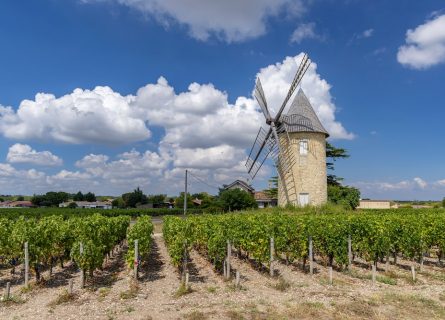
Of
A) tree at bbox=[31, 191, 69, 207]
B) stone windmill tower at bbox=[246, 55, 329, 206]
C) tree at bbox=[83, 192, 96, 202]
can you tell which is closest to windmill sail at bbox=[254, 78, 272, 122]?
stone windmill tower at bbox=[246, 55, 329, 206]

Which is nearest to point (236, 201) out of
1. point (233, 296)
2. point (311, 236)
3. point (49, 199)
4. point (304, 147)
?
point (304, 147)

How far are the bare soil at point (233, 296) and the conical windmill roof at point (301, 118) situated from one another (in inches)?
736

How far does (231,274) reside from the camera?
1366 cm

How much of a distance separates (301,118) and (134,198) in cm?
6205

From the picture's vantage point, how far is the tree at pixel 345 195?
38.8 metres

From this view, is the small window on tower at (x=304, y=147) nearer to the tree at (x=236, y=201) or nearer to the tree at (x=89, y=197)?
the tree at (x=236, y=201)

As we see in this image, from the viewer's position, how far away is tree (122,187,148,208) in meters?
87.6

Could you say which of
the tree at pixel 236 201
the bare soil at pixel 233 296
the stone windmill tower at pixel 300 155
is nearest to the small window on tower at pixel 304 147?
the stone windmill tower at pixel 300 155

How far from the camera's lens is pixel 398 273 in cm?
1433

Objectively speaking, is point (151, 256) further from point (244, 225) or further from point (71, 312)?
point (71, 312)

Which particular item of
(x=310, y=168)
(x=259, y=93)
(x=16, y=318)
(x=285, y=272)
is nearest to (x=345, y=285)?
(x=285, y=272)

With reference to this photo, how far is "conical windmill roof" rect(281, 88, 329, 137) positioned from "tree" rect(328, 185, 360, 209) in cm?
812

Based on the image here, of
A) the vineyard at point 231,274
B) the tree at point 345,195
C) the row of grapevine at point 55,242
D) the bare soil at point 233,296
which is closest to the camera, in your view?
the bare soil at point 233,296

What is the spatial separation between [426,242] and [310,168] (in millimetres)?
15281
